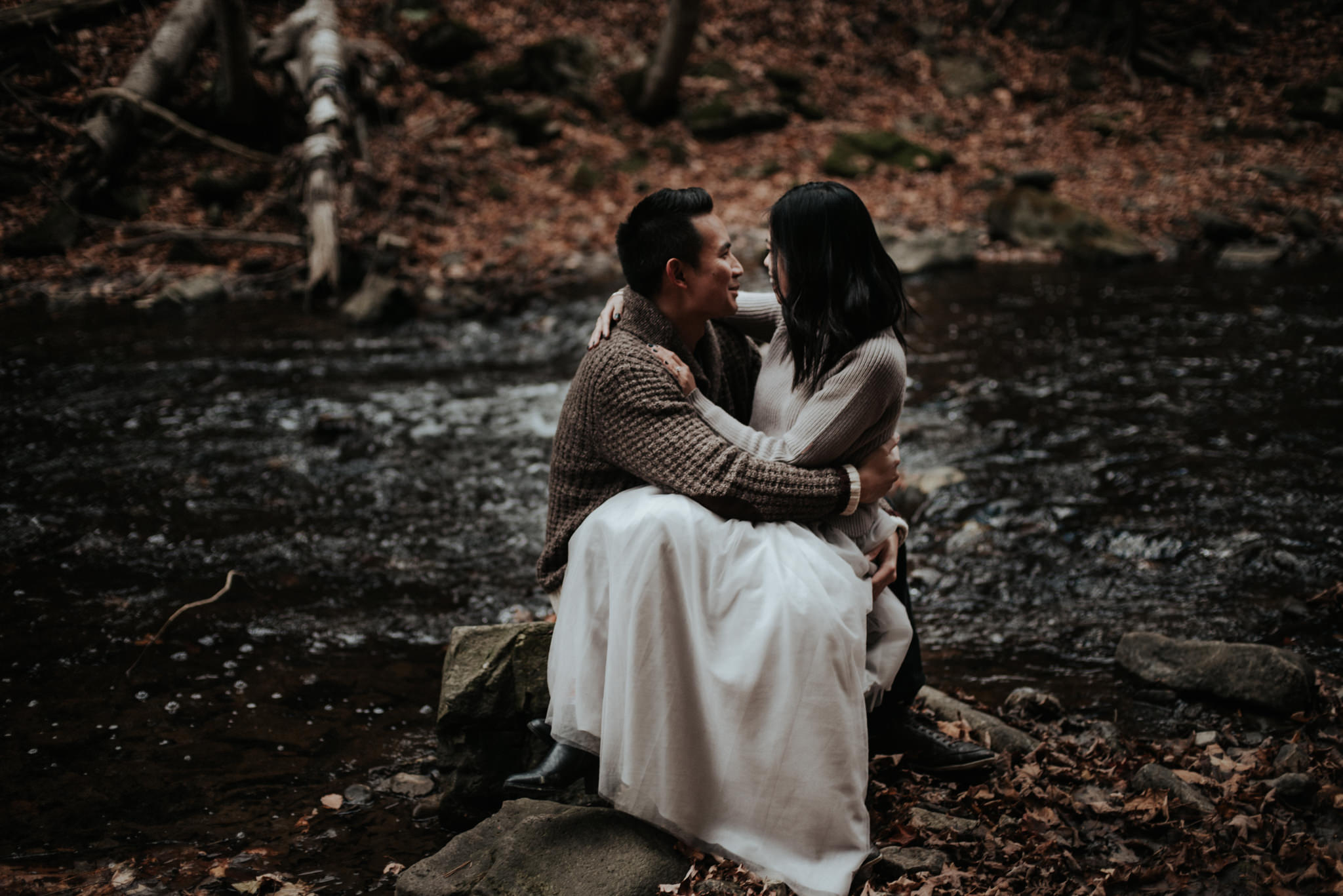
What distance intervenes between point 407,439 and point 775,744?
5.16 metres

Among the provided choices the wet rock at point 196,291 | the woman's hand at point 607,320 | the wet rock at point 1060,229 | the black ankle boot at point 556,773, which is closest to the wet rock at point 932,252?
the wet rock at point 1060,229

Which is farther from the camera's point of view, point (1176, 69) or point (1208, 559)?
point (1176, 69)

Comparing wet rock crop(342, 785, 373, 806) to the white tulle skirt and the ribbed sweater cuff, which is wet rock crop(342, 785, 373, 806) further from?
the ribbed sweater cuff

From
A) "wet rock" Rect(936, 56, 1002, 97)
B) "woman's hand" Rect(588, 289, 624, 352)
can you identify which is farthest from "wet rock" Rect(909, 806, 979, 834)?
"wet rock" Rect(936, 56, 1002, 97)

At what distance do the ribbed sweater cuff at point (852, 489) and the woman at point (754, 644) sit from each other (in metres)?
0.08

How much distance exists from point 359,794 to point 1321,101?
60.2 feet

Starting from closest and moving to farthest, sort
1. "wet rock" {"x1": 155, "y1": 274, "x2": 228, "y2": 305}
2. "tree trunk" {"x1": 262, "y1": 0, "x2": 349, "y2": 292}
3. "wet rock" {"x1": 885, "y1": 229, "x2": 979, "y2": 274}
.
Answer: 1. "wet rock" {"x1": 155, "y1": 274, "x2": 228, "y2": 305}
2. "tree trunk" {"x1": 262, "y1": 0, "x2": 349, "y2": 292}
3. "wet rock" {"x1": 885, "y1": 229, "x2": 979, "y2": 274}

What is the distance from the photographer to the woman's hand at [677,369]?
2963mm

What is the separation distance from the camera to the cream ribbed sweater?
2936 mm

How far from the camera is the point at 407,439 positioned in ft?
23.4

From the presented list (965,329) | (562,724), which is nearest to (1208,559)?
(562,724)

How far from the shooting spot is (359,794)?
11.3 ft

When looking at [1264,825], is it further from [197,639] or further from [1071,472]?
[197,639]

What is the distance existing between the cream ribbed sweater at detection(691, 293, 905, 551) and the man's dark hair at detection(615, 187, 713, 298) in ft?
1.47
